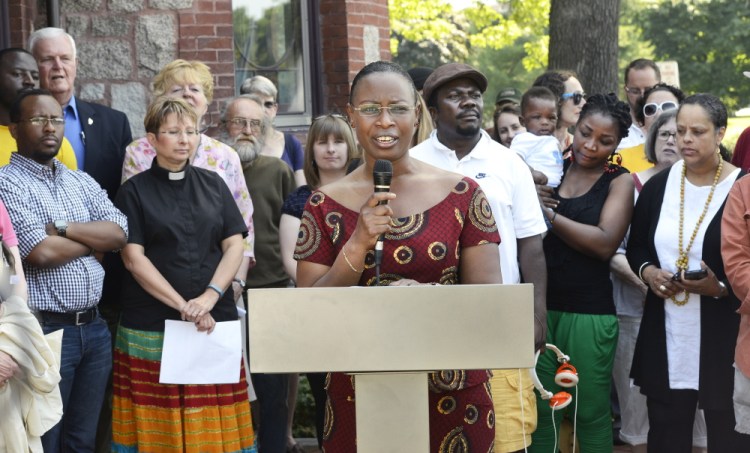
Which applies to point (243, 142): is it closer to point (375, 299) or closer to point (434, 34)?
point (375, 299)

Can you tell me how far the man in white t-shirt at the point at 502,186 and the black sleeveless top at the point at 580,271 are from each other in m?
0.90

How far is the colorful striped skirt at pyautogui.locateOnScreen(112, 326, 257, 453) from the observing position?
19.0ft

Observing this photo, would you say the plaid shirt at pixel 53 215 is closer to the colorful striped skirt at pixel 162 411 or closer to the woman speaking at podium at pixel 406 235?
the colorful striped skirt at pixel 162 411

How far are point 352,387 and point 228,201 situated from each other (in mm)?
2663

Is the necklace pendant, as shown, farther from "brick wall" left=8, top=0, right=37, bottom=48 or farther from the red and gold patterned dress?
"brick wall" left=8, top=0, right=37, bottom=48

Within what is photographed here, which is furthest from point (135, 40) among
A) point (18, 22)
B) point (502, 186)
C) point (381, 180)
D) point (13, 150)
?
point (381, 180)

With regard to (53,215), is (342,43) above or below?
above

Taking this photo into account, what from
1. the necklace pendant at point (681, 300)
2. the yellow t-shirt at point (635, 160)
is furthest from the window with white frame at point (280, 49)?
the necklace pendant at point (681, 300)

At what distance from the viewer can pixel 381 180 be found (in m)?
3.29

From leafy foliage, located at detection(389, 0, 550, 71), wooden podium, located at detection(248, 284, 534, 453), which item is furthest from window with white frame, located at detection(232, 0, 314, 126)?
leafy foliage, located at detection(389, 0, 550, 71)

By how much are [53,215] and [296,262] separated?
4.32 ft

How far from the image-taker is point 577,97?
27.5 feet

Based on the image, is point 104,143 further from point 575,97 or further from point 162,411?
point 575,97

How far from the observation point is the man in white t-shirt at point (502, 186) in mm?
5039
